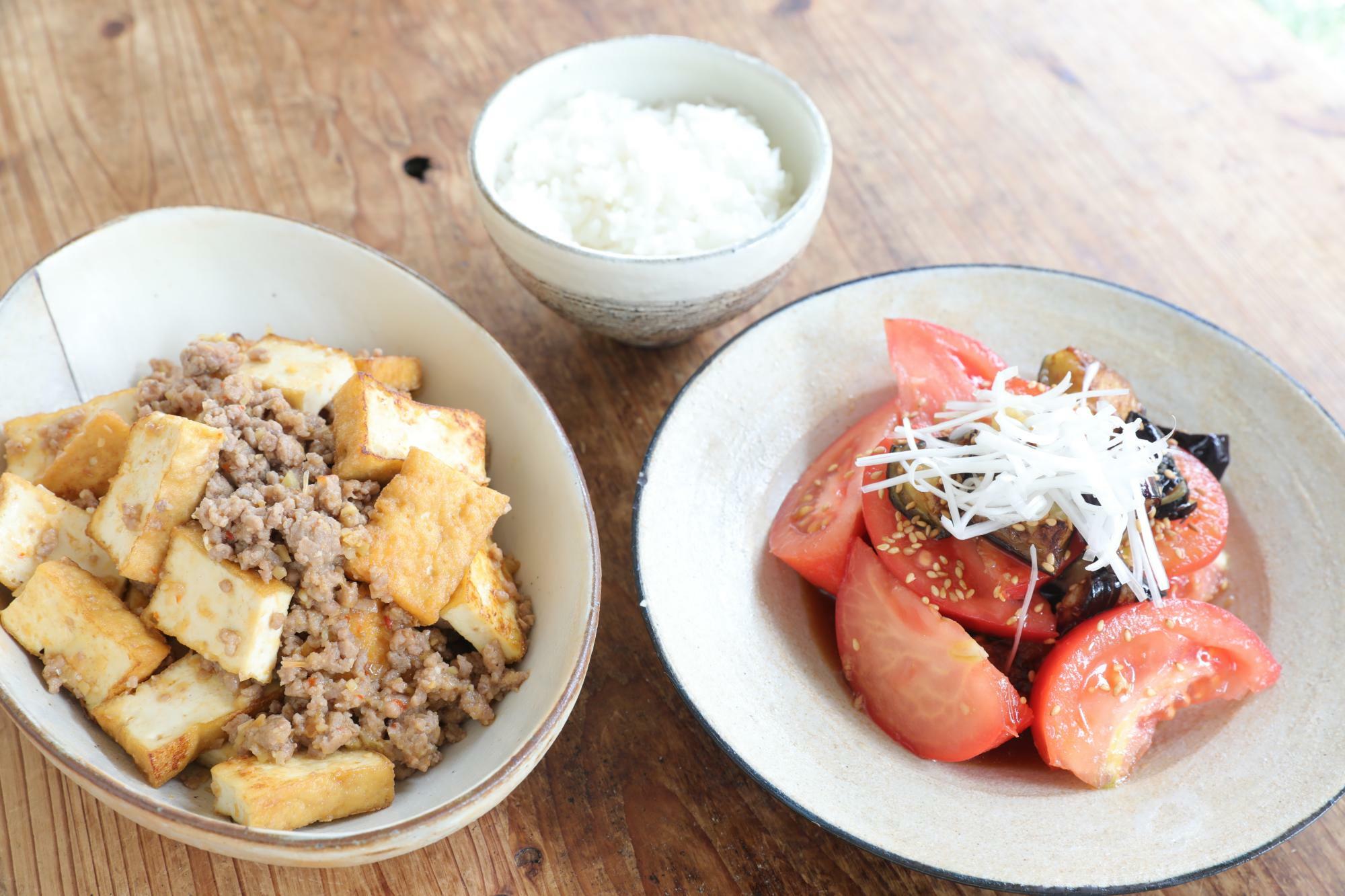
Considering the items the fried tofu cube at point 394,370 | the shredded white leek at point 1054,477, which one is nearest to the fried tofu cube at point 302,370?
the fried tofu cube at point 394,370

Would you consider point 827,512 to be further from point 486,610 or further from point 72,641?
point 72,641

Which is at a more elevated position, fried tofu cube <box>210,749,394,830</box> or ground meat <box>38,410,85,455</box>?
ground meat <box>38,410,85,455</box>

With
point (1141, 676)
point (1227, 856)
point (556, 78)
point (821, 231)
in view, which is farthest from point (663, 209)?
point (1227, 856)

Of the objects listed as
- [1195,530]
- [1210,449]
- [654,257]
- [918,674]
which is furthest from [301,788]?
[1210,449]

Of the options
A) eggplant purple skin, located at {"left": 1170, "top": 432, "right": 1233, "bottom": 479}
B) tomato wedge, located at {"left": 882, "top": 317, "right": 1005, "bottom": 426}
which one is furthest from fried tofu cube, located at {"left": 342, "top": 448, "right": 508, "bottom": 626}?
eggplant purple skin, located at {"left": 1170, "top": 432, "right": 1233, "bottom": 479}

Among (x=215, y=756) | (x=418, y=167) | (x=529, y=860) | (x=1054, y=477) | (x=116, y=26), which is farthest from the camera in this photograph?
(x=116, y=26)

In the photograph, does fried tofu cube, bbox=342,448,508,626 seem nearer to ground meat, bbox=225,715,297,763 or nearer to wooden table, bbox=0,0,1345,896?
ground meat, bbox=225,715,297,763

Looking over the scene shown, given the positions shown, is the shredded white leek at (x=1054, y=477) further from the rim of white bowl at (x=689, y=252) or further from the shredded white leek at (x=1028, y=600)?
the rim of white bowl at (x=689, y=252)
